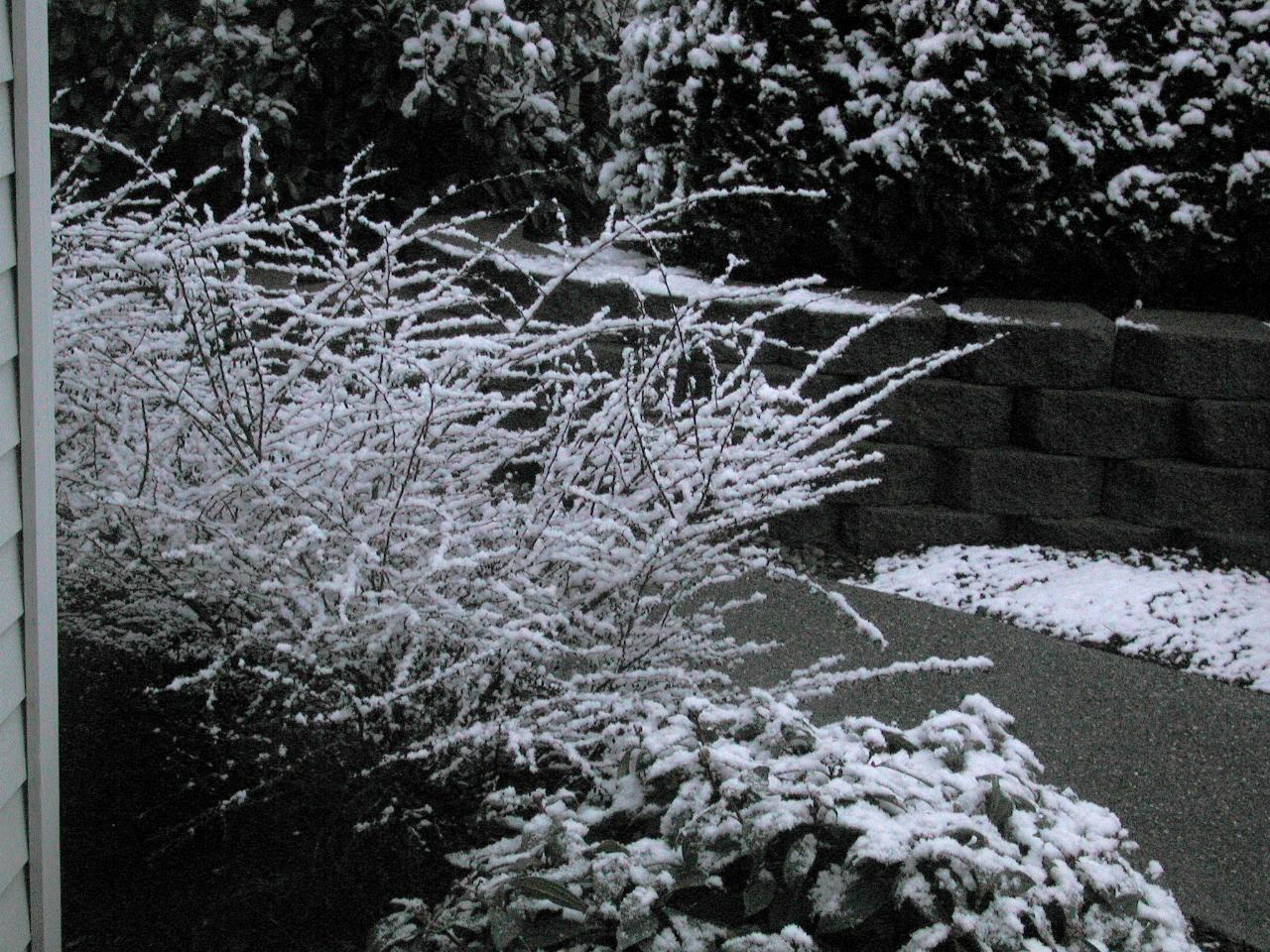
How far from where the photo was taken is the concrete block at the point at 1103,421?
319 centimetres

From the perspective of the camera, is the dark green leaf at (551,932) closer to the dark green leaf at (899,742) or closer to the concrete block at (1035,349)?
the dark green leaf at (899,742)

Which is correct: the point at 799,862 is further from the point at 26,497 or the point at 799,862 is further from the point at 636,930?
the point at 26,497

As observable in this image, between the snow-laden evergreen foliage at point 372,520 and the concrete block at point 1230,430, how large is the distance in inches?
57.5

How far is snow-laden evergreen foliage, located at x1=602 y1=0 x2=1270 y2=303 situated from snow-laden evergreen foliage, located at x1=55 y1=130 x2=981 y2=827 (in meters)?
1.39

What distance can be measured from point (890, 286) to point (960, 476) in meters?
0.59

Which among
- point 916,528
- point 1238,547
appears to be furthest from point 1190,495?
point 916,528

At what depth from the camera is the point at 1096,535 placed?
10.8ft

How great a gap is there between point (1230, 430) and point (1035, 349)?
0.51 m

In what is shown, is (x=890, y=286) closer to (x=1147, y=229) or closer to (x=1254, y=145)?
(x=1147, y=229)

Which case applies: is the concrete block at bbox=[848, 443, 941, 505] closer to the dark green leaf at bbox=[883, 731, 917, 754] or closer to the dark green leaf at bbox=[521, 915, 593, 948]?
the dark green leaf at bbox=[883, 731, 917, 754]

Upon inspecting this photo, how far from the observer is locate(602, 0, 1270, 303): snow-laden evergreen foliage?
322cm

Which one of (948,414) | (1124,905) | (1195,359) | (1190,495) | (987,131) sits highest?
(987,131)

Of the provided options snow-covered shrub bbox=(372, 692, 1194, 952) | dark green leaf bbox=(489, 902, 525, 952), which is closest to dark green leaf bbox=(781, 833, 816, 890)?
snow-covered shrub bbox=(372, 692, 1194, 952)

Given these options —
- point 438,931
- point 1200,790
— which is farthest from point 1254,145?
point 438,931
